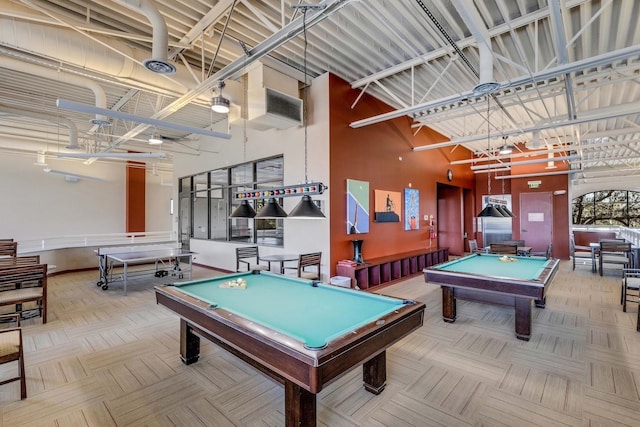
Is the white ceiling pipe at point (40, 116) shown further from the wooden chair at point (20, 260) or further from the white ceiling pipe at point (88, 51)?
the wooden chair at point (20, 260)

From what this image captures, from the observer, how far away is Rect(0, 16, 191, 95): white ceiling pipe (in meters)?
3.42

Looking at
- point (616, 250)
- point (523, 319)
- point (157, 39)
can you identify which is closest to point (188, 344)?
point (157, 39)

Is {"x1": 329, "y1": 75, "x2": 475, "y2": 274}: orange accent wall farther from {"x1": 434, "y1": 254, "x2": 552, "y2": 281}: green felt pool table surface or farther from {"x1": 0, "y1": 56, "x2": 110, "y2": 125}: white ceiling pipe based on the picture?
{"x1": 0, "y1": 56, "x2": 110, "y2": 125}: white ceiling pipe

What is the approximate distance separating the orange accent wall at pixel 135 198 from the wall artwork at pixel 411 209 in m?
10.4

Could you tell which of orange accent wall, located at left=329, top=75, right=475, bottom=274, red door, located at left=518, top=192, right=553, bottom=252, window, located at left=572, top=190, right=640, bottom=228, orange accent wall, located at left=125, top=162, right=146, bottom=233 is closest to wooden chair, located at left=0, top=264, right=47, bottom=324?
orange accent wall, located at left=329, top=75, right=475, bottom=274

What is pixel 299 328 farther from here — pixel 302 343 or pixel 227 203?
pixel 227 203

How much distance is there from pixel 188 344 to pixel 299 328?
173 cm

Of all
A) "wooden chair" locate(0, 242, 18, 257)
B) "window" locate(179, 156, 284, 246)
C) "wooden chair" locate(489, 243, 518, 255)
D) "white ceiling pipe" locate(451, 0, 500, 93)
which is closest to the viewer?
"white ceiling pipe" locate(451, 0, 500, 93)

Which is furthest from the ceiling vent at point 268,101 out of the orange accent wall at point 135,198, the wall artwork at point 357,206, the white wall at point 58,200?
the orange accent wall at point 135,198

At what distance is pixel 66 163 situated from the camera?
10.6m

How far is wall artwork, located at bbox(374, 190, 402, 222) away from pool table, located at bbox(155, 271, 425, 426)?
12.8 feet

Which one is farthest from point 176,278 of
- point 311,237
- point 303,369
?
point 303,369

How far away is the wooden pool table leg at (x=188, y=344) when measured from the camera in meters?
3.05

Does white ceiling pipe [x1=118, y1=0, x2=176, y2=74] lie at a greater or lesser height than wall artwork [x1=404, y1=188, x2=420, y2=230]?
greater
